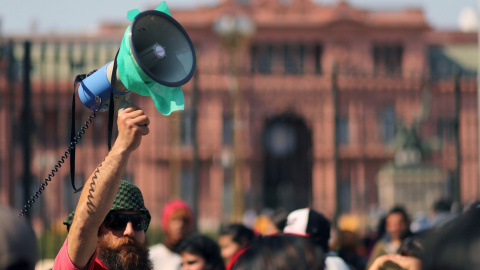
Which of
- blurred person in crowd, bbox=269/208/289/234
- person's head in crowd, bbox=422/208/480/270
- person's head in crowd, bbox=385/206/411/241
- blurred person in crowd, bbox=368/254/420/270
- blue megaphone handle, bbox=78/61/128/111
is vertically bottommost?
person's head in crowd, bbox=385/206/411/241

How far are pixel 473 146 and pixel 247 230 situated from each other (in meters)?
25.1

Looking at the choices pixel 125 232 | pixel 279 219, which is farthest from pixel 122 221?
pixel 279 219

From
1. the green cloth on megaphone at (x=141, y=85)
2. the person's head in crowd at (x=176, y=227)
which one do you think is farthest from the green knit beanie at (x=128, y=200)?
the person's head in crowd at (x=176, y=227)

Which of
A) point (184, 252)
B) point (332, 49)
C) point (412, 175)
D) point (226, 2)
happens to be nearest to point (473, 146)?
point (412, 175)

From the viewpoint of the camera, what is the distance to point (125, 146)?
2.53 metres

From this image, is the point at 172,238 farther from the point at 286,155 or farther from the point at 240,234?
the point at 286,155

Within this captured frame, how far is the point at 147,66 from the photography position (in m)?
2.67

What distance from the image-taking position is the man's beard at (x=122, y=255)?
2.96 m

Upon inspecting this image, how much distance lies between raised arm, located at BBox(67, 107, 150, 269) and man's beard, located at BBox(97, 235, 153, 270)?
400 mm

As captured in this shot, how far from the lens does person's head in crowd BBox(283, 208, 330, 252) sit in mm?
4203

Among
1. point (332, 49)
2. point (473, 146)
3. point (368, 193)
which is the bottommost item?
point (368, 193)

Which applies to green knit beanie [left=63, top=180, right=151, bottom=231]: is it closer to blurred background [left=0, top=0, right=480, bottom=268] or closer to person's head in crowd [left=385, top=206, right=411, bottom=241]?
person's head in crowd [left=385, top=206, right=411, bottom=241]

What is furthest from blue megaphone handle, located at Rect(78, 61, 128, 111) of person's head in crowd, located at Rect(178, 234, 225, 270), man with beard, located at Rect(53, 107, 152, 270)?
person's head in crowd, located at Rect(178, 234, 225, 270)

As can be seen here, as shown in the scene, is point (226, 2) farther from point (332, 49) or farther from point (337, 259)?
point (337, 259)
